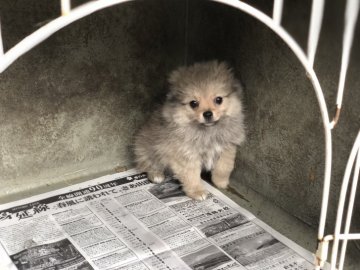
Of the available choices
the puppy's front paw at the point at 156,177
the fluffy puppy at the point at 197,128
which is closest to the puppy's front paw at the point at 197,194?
the fluffy puppy at the point at 197,128

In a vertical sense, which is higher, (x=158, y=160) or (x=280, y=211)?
(x=158, y=160)

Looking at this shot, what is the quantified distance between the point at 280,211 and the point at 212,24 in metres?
0.62

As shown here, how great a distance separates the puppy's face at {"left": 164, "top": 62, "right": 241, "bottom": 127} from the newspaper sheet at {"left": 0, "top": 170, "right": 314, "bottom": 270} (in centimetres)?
28

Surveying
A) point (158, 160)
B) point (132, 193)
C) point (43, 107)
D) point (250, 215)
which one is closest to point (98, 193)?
point (132, 193)

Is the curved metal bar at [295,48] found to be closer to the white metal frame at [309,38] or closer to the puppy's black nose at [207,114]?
the white metal frame at [309,38]

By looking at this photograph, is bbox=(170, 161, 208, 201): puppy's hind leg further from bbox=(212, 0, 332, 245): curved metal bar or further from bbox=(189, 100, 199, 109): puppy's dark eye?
bbox=(212, 0, 332, 245): curved metal bar

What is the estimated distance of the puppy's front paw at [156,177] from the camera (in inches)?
61.0

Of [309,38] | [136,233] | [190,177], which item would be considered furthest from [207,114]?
[309,38]

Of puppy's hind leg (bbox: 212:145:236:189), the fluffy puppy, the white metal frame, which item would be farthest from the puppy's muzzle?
the white metal frame

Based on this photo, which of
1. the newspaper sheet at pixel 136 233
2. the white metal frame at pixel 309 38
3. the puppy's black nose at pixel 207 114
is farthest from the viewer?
the puppy's black nose at pixel 207 114

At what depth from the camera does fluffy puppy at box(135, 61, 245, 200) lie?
1.37 metres

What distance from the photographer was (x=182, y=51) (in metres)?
1.62

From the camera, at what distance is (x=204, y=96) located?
1356mm

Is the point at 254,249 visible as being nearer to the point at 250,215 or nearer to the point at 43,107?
the point at 250,215
